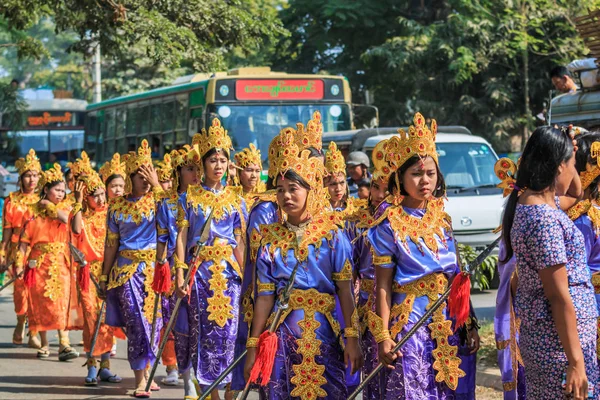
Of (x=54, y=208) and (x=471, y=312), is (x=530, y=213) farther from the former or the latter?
(x=54, y=208)

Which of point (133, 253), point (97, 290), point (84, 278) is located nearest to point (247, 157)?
point (133, 253)

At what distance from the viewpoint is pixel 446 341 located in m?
5.76

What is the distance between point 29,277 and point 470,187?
251 inches

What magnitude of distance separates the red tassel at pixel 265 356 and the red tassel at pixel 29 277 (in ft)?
23.1

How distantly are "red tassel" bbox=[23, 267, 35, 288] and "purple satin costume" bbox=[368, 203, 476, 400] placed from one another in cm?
709

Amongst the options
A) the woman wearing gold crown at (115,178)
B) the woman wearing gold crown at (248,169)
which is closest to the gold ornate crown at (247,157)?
the woman wearing gold crown at (248,169)

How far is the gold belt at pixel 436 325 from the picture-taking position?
5734 millimetres

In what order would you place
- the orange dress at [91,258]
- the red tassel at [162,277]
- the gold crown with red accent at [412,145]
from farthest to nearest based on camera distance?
the orange dress at [91,258], the red tassel at [162,277], the gold crown with red accent at [412,145]

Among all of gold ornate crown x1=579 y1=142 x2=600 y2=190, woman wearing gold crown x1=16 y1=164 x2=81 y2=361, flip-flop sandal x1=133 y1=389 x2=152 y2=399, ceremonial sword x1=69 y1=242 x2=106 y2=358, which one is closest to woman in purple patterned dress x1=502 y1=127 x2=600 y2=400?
gold ornate crown x1=579 y1=142 x2=600 y2=190

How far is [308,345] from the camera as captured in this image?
5.73m

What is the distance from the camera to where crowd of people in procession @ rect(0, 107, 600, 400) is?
469 centimetres

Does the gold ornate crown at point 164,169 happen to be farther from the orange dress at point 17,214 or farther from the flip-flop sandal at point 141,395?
the orange dress at point 17,214

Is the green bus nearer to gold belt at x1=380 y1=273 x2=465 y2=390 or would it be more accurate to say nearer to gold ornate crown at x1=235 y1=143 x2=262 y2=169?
gold ornate crown at x1=235 y1=143 x2=262 y2=169

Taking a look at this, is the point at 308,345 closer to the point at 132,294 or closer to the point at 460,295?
the point at 460,295
